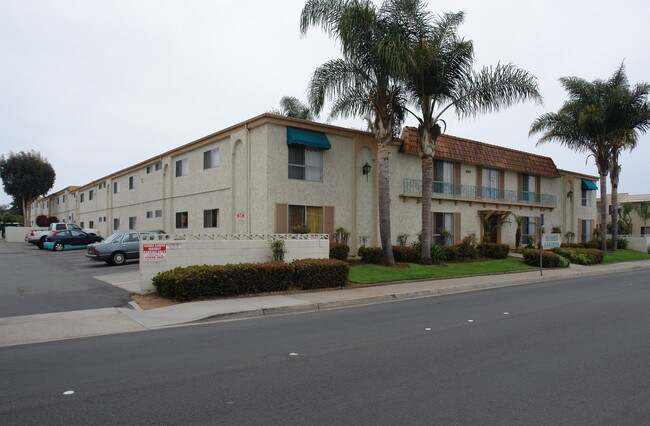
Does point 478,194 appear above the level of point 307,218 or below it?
above

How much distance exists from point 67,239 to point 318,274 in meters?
24.3

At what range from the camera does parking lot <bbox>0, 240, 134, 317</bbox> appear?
11484mm

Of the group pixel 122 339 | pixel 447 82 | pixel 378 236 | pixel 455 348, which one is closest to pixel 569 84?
pixel 447 82

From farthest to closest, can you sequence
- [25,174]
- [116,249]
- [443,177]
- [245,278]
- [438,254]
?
[25,174], [443,177], [116,249], [438,254], [245,278]

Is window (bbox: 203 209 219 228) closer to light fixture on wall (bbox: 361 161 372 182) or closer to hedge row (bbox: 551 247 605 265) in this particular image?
light fixture on wall (bbox: 361 161 372 182)

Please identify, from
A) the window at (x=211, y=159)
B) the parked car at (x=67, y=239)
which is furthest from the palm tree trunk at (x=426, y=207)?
the parked car at (x=67, y=239)

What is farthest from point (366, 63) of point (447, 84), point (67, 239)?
point (67, 239)

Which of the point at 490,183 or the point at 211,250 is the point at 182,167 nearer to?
the point at 211,250

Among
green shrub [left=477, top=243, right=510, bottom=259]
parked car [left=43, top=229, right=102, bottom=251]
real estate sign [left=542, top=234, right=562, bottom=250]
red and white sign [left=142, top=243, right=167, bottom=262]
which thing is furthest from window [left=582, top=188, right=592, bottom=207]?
parked car [left=43, top=229, right=102, bottom=251]

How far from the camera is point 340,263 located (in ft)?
49.0

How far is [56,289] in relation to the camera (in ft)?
46.1

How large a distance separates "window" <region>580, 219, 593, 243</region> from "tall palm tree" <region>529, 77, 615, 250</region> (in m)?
6.20

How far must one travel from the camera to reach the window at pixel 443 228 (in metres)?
25.7

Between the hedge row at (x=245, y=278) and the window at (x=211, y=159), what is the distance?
33.1ft
